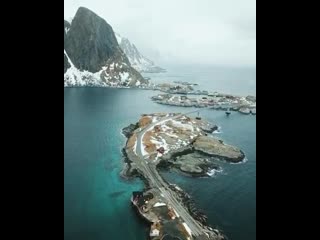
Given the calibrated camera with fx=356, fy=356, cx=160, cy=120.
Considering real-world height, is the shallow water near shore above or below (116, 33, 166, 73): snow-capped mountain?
below

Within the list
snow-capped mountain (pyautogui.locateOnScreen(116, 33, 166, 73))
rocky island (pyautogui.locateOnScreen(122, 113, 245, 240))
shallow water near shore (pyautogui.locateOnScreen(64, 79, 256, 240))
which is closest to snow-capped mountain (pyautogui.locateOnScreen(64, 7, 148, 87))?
snow-capped mountain (pyautogui.locateOnScreen(116, 33, 166, 73))

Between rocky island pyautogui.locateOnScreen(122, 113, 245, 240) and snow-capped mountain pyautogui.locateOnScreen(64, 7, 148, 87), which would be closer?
rocky island pyautogui.locateOnScreen(122, 113, 245, 240)

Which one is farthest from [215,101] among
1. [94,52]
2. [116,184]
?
[94,52]

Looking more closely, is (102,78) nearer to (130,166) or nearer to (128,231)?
(130,166)

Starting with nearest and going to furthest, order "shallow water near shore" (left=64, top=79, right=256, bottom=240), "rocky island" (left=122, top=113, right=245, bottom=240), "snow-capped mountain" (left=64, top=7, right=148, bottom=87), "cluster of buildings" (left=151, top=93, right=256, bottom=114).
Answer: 1. "shallow water near shore" (left=64, top=79, right=256, bottom=240)
2. "rocky island" (left=122, top=113, right=245, bottom=240)
3. "cluster of buildings" (left=151, top=93, right=256, bottom=114)
4. "snow-capped mountain" (left=64, top=7, right=148, bottom=87)

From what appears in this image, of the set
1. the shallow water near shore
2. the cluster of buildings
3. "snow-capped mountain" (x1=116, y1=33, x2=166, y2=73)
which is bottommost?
the shallow water near shore

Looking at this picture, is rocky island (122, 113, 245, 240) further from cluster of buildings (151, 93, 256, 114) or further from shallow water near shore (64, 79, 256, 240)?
cluster of buildings (151, 93, 256, 114)

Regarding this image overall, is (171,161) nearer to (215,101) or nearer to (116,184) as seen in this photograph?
(116,184)
